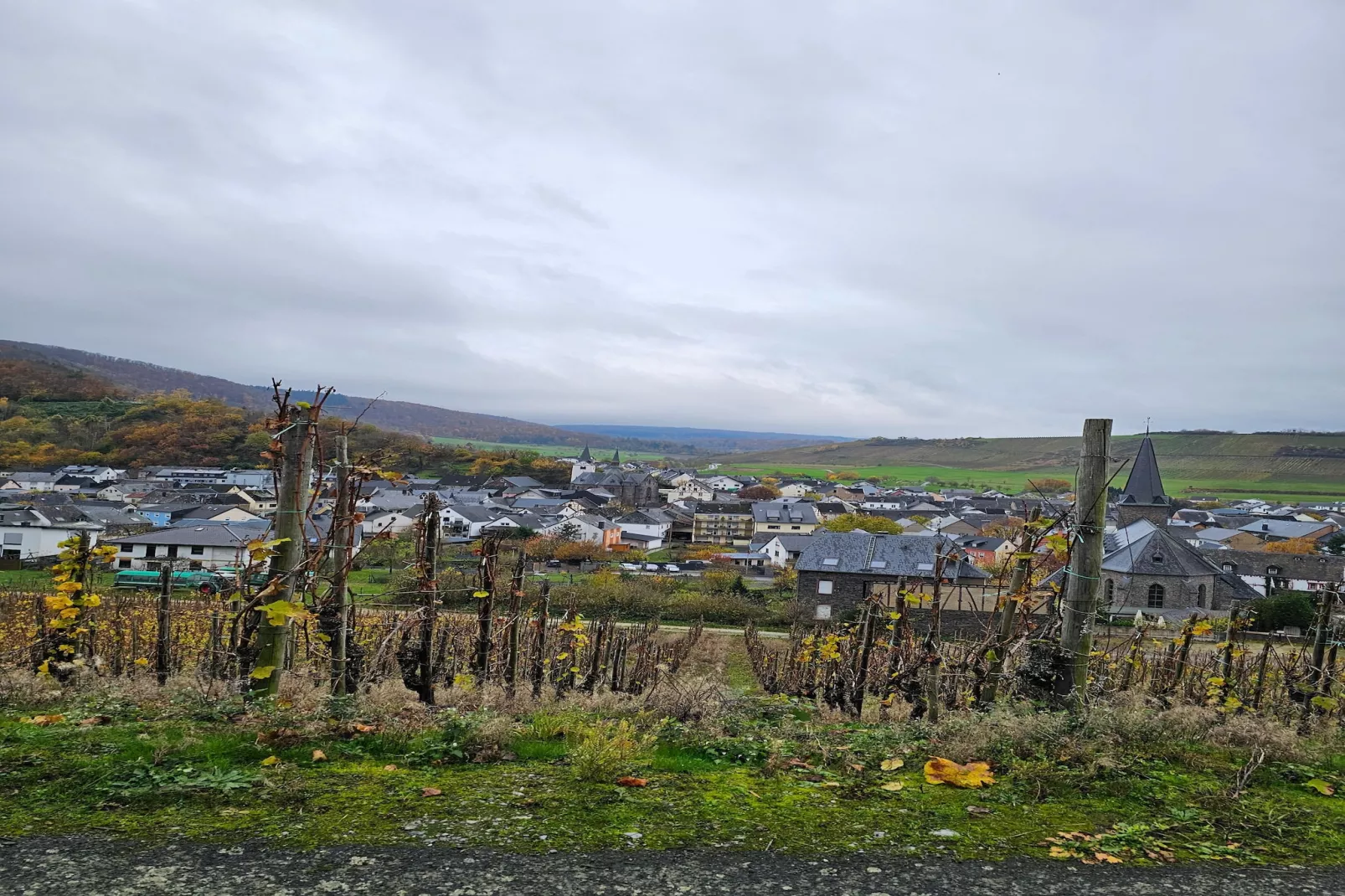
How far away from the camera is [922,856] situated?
3705 mm

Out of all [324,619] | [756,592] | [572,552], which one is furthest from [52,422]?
[324,619]

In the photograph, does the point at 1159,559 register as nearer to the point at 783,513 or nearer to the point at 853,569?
the point at 853,569

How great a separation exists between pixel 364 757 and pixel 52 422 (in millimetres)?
131539

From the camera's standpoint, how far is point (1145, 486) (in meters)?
56.0

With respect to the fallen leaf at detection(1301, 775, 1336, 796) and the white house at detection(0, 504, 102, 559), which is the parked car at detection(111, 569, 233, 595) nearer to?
the white house at detection(0, 504, 102, 559)

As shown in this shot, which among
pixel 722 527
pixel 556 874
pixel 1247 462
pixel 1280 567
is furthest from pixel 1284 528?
pixel 1247 462

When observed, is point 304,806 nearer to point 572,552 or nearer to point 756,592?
point 756,592

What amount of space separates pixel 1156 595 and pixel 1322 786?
4686 centimetres

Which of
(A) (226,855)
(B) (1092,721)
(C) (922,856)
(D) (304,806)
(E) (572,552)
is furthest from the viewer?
(E) (572,552)

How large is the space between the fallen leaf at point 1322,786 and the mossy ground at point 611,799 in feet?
0.23

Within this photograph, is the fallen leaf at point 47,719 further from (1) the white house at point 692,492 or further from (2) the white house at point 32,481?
(1) the white house at point 692,492

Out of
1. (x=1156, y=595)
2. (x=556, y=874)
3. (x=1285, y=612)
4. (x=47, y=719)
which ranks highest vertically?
(x=556, y=874)

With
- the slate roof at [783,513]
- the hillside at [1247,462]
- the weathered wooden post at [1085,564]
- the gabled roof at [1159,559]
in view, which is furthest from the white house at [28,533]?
the hillside at [1247,462]

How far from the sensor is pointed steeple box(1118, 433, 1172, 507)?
55.4 meters
